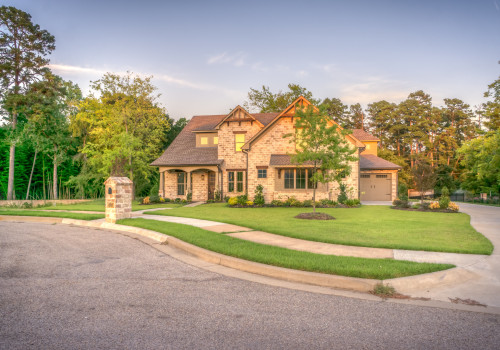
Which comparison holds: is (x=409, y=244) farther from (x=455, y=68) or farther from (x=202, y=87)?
(x=202, y=87)

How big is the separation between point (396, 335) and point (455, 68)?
19112 millimetres

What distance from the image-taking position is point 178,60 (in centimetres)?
2117

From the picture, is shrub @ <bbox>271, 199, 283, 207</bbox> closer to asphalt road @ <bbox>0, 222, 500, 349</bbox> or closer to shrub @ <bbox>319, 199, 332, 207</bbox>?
shrub @ <bbox>319, 199, 332, 207</bbox>

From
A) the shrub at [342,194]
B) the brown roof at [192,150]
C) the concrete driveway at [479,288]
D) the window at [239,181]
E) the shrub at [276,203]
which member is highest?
the brown roof at [192,150]

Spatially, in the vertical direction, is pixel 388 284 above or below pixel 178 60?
below

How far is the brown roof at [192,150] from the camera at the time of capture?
26.2m

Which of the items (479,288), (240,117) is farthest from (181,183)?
(479,288)

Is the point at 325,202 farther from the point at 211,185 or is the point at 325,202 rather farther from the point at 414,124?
the point at 414,124

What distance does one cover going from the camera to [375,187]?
90.2 feet

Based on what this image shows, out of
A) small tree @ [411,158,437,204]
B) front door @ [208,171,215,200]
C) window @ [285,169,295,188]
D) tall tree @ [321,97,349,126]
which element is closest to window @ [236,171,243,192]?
front door @ [208,171,215,200]

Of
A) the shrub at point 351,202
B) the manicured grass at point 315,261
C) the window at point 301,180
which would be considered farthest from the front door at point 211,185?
the manicured grass at point 315,261

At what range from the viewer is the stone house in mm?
23625

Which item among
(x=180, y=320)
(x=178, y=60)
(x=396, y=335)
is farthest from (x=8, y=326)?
(x=178, y=60)

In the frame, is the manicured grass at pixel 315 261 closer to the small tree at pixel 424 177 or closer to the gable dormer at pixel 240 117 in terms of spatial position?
the small tree at pixel 424 177
